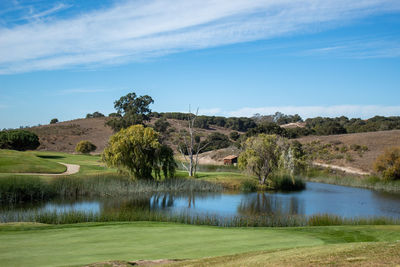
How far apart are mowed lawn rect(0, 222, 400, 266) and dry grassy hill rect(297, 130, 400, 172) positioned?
37.5 m

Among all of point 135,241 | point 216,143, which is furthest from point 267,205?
point 216,143

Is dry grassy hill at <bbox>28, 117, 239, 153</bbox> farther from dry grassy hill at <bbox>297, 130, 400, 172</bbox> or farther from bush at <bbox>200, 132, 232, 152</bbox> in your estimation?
dry grassy hill at <bbox>297, 130, 400, 172</bbox>

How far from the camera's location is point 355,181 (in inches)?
1510

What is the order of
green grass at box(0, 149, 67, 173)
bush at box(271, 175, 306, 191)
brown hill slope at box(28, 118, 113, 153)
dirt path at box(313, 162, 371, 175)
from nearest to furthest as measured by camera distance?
green grass at box(0, 149, 67, 173) < bush at box(271, 175, 306, 191) < dirt path at box(313, 162, 371, 175) < brown hill slope at box(28, 118, 113, 153)

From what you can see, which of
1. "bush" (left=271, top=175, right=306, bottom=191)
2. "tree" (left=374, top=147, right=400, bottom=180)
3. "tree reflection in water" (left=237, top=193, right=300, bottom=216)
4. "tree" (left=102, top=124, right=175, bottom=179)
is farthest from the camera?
"tree" (left=374, top=147, right=400, bottom=180)

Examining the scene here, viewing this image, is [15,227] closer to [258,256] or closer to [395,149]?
[258,256]

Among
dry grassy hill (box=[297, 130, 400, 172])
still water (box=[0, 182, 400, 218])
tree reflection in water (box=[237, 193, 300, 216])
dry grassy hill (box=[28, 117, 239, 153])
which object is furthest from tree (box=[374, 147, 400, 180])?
dry grassy hill (box=[28, 117, 239, 153])

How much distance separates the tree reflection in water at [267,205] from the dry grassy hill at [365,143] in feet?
71.8

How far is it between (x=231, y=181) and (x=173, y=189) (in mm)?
6191

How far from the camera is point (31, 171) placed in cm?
3014

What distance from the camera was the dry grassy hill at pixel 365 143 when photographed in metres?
49.8

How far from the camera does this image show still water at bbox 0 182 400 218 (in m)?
22.4

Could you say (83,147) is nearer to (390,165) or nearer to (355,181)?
(355,181)

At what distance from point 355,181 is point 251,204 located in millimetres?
17327
